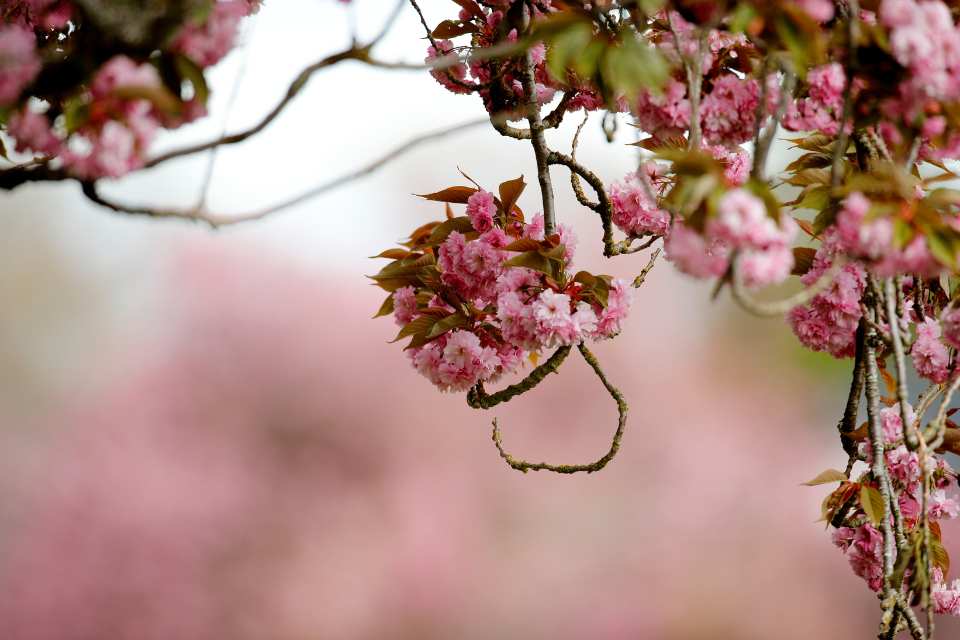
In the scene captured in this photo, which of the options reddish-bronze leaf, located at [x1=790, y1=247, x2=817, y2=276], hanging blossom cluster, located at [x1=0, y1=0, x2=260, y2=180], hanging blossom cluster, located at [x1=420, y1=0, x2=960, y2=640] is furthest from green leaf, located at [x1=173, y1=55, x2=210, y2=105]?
reddish-bronze leaf, located at [x1=790, y1=247, x2=817, y2=276]

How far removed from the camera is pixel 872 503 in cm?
134

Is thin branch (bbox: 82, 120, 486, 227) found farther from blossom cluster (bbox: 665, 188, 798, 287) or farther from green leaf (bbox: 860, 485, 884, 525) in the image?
green leaf (bbox: 860, 485, 884, 525)

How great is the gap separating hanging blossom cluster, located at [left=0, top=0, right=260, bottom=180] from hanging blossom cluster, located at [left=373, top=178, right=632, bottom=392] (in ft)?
1.87

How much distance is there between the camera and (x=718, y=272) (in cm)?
92

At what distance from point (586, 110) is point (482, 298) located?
46cm

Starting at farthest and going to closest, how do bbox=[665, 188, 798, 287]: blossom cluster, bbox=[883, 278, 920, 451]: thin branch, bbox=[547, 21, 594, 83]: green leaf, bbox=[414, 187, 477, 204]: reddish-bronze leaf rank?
bbox=[414, 187, 477, 204]: reddish-bronze leaf
bbox=[883, 278, 920, 451]: thin branch
bbox=[547, 21, 594, 83]: green leaf
bbox=[665, 188, 798, 287]: blossom cluster

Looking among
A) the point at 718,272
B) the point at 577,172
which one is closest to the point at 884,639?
the point at 718,272

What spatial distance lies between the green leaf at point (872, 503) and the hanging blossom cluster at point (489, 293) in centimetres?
44

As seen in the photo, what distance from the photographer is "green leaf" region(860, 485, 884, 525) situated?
1319 mm

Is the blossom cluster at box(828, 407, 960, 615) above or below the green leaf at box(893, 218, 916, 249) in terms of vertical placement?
below

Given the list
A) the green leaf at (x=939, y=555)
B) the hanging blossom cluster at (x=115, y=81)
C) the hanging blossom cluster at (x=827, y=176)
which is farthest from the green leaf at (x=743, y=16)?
the green leaf at (x=939, y=555)

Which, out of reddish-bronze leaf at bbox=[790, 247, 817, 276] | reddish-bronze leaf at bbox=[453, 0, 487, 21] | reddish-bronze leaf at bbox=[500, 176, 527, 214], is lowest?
reddish-bronze leaf at bbox=[790, 247, 817, 276]

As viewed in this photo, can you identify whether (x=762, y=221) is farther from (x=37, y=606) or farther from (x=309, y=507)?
(x=37, y=606)

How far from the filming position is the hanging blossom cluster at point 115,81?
0.90 m
